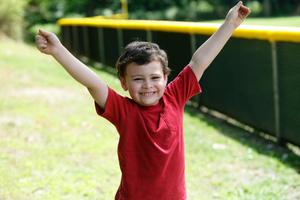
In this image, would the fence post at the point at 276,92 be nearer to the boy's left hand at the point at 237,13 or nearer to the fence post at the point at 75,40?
the boy's left hand at the point at 237,13

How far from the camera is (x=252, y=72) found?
17.0 ft

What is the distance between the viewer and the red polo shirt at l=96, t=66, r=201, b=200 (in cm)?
208

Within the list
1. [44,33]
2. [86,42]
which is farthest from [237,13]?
[86,42]

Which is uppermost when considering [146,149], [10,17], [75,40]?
[146,149]

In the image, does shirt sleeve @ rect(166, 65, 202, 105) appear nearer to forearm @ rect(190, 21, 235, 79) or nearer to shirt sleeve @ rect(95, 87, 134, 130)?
forearm @ rect(190, 21, 235, 79)

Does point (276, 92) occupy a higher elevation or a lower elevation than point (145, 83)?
lower

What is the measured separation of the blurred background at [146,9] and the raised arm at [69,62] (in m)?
21.0

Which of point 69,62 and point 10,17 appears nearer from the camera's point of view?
point 69,62

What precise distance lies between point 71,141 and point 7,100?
2035 millimetres

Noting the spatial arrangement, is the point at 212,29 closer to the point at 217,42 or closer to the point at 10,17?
the point at 217,42

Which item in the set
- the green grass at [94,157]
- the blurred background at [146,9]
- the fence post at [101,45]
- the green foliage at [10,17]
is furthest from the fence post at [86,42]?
the blurred background at [146,9]

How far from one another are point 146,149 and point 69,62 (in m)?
0.65

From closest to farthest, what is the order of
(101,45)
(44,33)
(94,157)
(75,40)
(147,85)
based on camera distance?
(44,33) < (147,85) < (94,157) < (101,45) < (75,40)

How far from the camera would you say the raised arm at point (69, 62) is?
6.37 feet
